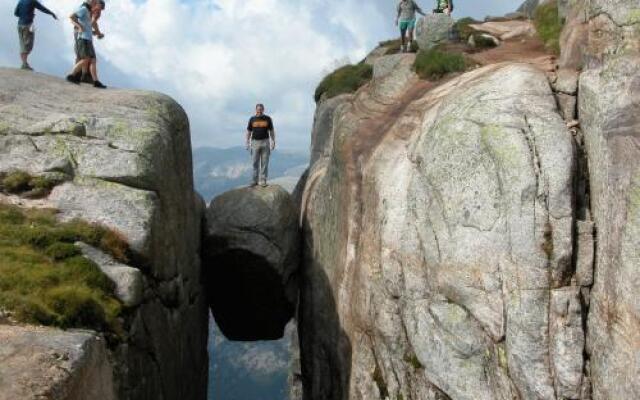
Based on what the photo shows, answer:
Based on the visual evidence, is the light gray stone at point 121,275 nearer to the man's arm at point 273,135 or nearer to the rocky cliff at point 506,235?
the rocky cliff at point 506,235

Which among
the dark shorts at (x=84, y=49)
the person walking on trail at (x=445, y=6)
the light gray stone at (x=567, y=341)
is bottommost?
the light gray stone at (x=567, y=341)

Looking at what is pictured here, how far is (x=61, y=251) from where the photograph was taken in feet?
51.1

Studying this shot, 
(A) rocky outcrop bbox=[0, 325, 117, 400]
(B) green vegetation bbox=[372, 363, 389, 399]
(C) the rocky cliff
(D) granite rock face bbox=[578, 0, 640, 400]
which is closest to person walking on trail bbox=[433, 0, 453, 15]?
(C) the rocky cliff

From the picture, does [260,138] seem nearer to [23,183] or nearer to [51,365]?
[23,183]

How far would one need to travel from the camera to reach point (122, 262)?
17.0 metres

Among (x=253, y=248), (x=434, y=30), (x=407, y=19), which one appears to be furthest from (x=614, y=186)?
(x=407, y=19)

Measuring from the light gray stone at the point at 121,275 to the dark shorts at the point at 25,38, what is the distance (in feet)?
50.1

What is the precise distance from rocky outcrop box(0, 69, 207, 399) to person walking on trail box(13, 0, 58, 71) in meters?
1.57

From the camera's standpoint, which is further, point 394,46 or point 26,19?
point 394,46

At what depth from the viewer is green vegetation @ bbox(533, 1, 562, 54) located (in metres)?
25.0

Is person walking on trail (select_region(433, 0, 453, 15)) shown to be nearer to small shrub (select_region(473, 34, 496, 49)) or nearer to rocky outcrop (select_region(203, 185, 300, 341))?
small shrub (select_region(473, 34, 496, 49))

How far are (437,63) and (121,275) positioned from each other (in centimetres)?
1688

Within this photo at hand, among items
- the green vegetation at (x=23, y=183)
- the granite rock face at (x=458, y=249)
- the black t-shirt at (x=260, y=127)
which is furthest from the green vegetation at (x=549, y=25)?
the green vegetation at (x=23, y=183)

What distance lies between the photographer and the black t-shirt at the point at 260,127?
98.9 ft
